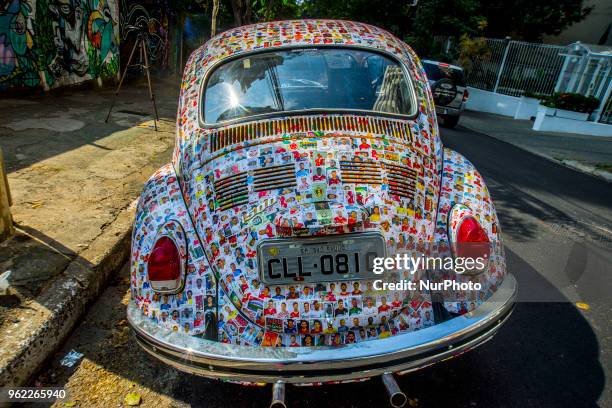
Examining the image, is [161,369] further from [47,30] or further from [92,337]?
[47,30]

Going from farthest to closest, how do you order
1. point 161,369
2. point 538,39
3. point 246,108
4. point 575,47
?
point 538,39, point 575,47, point 246,108, point 161,369

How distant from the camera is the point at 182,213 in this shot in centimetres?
220

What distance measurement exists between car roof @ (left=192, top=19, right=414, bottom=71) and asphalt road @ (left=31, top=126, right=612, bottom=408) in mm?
2018

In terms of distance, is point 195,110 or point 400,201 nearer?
point 400,201

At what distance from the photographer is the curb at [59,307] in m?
2.11

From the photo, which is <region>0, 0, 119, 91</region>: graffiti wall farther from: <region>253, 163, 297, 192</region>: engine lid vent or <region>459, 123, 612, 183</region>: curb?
<region>459, 123, 612, 183</region>: curb

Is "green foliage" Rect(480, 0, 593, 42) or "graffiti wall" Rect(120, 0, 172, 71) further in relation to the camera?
"green foliage" Rect(480, 0, 593, 42)

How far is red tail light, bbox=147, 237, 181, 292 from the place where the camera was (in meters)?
2.02

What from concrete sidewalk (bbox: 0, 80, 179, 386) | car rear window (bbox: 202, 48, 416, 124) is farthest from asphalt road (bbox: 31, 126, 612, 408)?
car rear window (bbox: 202, 48, 416, 124)

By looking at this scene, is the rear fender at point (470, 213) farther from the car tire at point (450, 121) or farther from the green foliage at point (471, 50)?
the green foliage at point (471, 50)

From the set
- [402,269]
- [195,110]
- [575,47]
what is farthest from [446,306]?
[575,47]

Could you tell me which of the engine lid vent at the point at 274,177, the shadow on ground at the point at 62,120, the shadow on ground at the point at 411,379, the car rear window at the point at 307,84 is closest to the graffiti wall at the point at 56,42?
the shadow on ground at the point at 62,120

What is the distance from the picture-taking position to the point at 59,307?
2.47 meters

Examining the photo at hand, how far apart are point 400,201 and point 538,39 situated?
25726 millimetres
